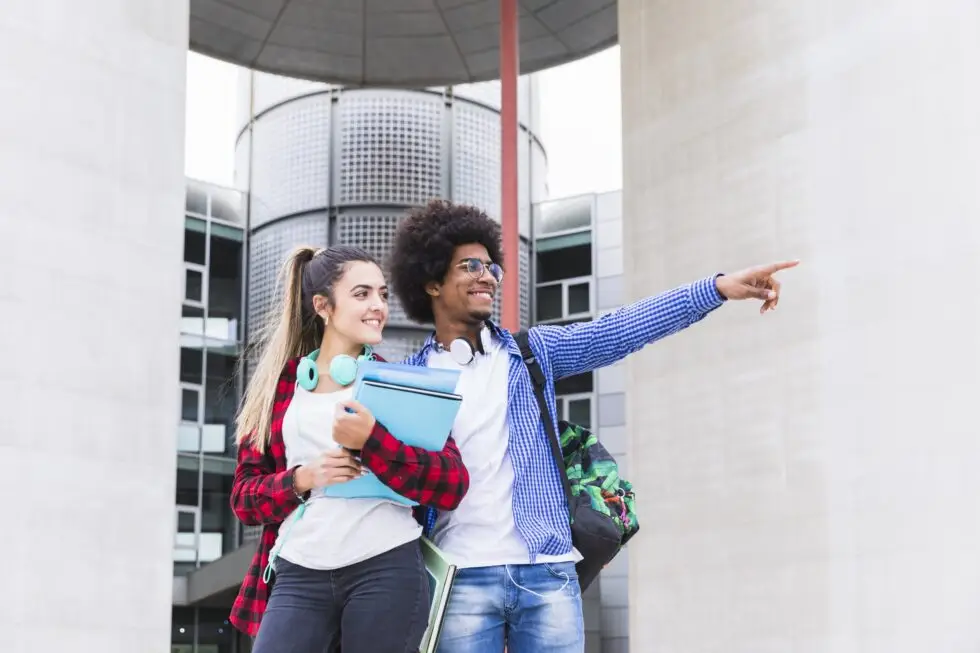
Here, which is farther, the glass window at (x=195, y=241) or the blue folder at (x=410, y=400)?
the glass window at (x=195, y=241)

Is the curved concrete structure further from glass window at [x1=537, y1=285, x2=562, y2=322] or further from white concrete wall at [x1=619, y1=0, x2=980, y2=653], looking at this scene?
glass window at [x1=537, y1=285, x2=562, y2=322]

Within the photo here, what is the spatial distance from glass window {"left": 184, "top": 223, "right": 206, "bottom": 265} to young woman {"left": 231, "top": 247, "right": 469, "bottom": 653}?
21778mm

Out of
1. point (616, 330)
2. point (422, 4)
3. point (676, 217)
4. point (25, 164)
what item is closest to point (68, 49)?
point (25, 164)

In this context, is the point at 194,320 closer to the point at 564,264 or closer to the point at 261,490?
the point at 564,264

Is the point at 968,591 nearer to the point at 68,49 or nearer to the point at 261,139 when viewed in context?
the point at 68,49

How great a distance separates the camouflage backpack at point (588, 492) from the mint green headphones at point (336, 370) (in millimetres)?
622

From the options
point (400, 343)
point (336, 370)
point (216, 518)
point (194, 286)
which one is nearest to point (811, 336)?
point (336, 370)

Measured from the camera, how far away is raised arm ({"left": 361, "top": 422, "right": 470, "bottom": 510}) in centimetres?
362

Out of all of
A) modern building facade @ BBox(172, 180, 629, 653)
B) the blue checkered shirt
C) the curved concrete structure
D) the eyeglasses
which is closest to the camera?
the blue checkered shirt

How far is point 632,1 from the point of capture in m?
9.05

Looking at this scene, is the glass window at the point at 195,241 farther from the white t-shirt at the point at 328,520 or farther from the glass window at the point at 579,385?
the white t-shirt at the point at 328,520

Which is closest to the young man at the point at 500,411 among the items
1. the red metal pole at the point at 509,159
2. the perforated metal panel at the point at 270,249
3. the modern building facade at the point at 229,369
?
the red metal pole at the point at 509,159

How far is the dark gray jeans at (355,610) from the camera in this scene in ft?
12.1

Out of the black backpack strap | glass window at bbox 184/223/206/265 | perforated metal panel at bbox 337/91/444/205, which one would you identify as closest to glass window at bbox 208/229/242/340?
glass window at bbox 184/223/206/265
